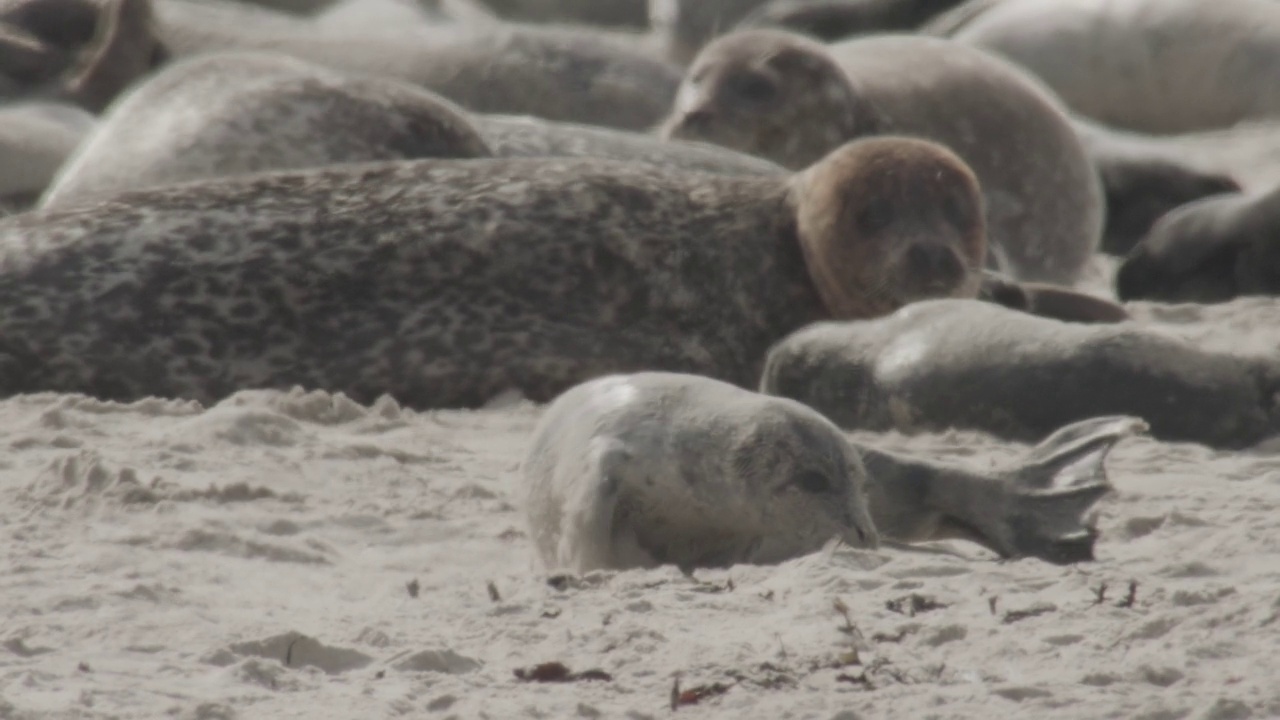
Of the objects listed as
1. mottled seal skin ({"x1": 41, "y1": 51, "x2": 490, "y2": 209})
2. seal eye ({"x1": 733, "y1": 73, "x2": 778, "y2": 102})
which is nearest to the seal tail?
mottled seal skin ({"x1": 41, "y1": 51, "x2": 490, "y2": 209})

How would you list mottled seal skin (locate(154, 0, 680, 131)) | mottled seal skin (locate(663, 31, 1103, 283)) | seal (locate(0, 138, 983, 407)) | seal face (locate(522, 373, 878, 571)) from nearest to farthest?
seal face (locate(522, 373, 878, 571)) → seal (locate(0, 138, 983, 407)) → mottled seal skin (locate(663, 31, 1103, 283)) → mottled seal skin (locate(154, 0, 680, 131))

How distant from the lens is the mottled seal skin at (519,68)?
29.6 ft

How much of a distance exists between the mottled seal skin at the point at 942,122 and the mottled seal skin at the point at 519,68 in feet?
2.90

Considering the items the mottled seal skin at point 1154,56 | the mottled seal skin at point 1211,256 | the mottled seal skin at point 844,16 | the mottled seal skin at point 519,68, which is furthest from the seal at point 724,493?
the mottled seal skin at point 844,16

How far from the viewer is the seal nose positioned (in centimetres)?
545

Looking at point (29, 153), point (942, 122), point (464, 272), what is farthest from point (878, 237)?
point (29, 153)

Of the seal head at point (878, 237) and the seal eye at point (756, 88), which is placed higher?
the seal head at point (878, 237)

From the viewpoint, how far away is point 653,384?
3.56 metres

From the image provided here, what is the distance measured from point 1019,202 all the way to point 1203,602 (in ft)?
16.0

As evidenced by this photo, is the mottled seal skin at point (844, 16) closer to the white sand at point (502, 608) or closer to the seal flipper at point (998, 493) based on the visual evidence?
the white sand at point (502, 608)

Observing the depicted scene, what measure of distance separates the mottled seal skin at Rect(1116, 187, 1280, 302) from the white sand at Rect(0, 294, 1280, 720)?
7.53 ft

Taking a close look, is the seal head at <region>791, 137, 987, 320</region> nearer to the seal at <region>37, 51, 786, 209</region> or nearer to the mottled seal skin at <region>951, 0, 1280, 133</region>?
the seal at <region>37, 51, 786, 209</region>

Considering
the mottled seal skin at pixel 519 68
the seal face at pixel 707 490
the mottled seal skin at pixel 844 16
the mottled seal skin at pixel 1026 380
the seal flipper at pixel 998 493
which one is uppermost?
the seal face at pixel 707 490

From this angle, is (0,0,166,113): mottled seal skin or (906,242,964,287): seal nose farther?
(0,0,166,113): mottled seal skin
